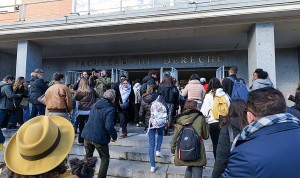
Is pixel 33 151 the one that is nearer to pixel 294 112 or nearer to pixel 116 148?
pixel 294 112

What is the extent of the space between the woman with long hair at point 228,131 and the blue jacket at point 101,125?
204 centimetres

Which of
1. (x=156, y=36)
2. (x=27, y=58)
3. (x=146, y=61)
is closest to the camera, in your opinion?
(x=156, y=36)

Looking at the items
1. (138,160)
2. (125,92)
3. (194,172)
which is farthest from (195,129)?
(125,92)

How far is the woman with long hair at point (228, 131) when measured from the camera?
9.65 feet

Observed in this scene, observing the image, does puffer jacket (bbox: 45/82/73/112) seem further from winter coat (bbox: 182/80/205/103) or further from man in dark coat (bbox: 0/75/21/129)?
winter coat (bbox: 182/80/205/103)

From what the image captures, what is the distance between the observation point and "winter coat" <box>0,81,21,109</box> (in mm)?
7267

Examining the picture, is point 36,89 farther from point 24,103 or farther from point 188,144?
point 188,144

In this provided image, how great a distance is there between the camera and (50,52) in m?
11.9

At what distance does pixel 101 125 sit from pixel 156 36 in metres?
5.25

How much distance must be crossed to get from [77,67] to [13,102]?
505cm

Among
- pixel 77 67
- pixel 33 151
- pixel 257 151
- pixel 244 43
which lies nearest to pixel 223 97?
pixel 257 151

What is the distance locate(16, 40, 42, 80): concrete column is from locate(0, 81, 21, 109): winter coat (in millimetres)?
2042

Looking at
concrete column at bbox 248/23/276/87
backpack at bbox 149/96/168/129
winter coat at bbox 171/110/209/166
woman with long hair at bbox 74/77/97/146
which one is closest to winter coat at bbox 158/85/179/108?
backpack at bbox 149/96/168/129

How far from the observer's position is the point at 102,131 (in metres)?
4.48
